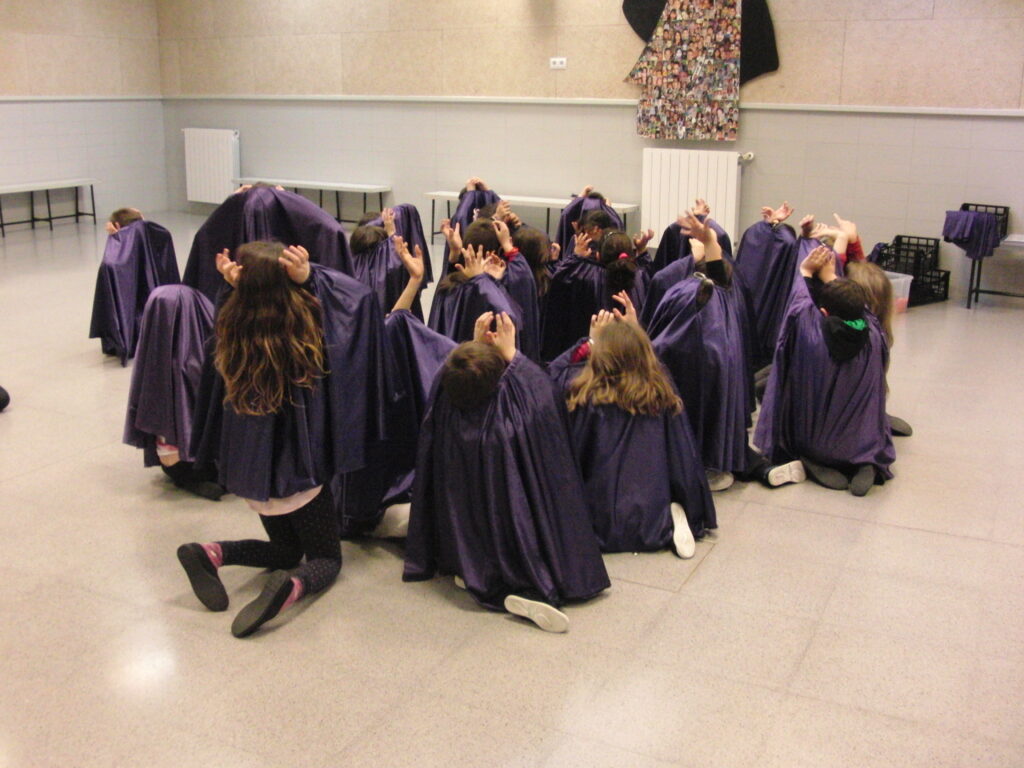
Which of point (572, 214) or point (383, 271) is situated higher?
point (572, 214)

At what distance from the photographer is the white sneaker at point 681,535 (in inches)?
154

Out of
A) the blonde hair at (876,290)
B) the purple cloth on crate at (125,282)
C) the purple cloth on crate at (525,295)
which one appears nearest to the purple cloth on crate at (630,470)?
the purple cloth on crate at (525,295)

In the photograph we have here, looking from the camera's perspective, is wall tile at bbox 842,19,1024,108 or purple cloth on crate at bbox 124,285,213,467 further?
wall tile at bbox 842,19,1024,108

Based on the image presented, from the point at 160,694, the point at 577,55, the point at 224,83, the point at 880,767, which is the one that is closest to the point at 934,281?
the point at 577,55

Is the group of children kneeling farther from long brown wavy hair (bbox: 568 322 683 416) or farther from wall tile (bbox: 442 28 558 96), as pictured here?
wall tile (bbox: 442 28 558 96)

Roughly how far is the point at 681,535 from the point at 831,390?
123 centimetres

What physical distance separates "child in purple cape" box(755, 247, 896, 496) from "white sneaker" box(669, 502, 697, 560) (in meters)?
0.92

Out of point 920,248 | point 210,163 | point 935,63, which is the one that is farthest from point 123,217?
point 210,163

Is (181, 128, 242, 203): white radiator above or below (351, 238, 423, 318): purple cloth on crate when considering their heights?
above

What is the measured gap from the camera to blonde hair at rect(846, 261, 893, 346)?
491 cm

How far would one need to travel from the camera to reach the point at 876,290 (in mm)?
4941

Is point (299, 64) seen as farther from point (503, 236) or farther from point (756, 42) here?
point (503, 236)

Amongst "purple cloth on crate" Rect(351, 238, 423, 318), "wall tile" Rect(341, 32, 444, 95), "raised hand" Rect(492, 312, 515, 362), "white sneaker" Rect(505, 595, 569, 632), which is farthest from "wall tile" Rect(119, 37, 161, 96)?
Answer: "white sneaker" Rect(505, 595, 569, 632)

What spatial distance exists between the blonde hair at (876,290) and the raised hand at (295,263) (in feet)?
9.15
